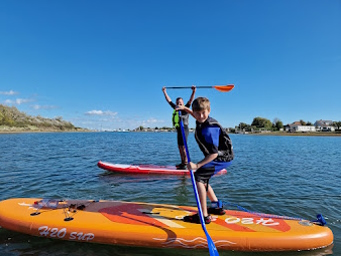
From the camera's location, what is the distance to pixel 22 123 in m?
122

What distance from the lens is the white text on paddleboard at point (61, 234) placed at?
4.14 metres

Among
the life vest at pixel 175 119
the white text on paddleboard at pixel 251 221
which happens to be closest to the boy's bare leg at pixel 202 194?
the white text on paddleboard at pixel 251 221

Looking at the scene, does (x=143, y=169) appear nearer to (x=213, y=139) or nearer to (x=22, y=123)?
(x=213, y=139)

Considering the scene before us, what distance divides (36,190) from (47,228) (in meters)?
4.46

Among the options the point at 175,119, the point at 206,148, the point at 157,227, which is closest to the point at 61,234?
the point at 157,227

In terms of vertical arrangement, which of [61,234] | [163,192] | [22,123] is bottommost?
[163,192]

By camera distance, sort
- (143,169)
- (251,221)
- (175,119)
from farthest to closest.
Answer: (143,169) → (175,119) → (251,221)

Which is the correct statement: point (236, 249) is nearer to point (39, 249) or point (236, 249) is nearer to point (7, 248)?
point (39, 249)

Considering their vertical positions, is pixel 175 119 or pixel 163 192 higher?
pixel 175 119

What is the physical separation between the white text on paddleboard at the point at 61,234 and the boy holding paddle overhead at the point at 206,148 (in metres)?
1.83

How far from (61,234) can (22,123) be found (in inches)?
5572

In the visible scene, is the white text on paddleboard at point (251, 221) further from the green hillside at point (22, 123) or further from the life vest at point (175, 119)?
the green hillside at point (22, 123)

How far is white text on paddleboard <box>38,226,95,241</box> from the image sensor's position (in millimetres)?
4137

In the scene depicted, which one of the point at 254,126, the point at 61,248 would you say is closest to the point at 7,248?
the point at 61,248
